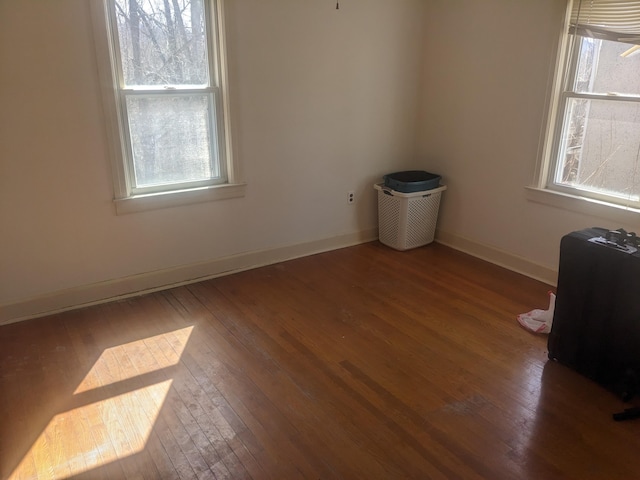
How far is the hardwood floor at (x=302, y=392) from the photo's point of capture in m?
2.00

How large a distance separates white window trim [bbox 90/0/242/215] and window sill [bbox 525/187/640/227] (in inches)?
82.8

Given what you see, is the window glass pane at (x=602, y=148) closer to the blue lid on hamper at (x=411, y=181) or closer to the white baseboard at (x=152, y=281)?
the blue lid on hamper at (x=411, y=181)

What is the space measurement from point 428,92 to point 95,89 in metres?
2.64

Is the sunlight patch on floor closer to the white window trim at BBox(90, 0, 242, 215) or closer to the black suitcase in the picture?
the white window trim at BBox(90, 0, 242, 215)

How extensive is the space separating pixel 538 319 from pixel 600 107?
1.41 m

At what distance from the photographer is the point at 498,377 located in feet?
8.35

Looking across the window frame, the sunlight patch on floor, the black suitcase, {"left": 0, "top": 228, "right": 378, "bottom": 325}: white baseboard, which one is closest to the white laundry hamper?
{"left": 0, "top": 228, "right": 378, "bottom": 325}: white baseboard

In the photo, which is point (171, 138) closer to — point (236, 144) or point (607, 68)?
point (236, 144)

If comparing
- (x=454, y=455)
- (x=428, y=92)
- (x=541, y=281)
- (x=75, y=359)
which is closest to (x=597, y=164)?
(x=541, y=281)

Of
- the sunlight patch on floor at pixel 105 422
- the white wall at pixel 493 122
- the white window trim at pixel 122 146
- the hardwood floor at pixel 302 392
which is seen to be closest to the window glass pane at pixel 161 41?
the white window trim at pixel 122 146

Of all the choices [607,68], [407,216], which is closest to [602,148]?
[607,68]

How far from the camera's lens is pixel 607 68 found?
3.12 metres

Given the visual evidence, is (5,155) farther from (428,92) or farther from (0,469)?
(428,92)

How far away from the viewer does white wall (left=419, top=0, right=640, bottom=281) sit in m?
3.46
